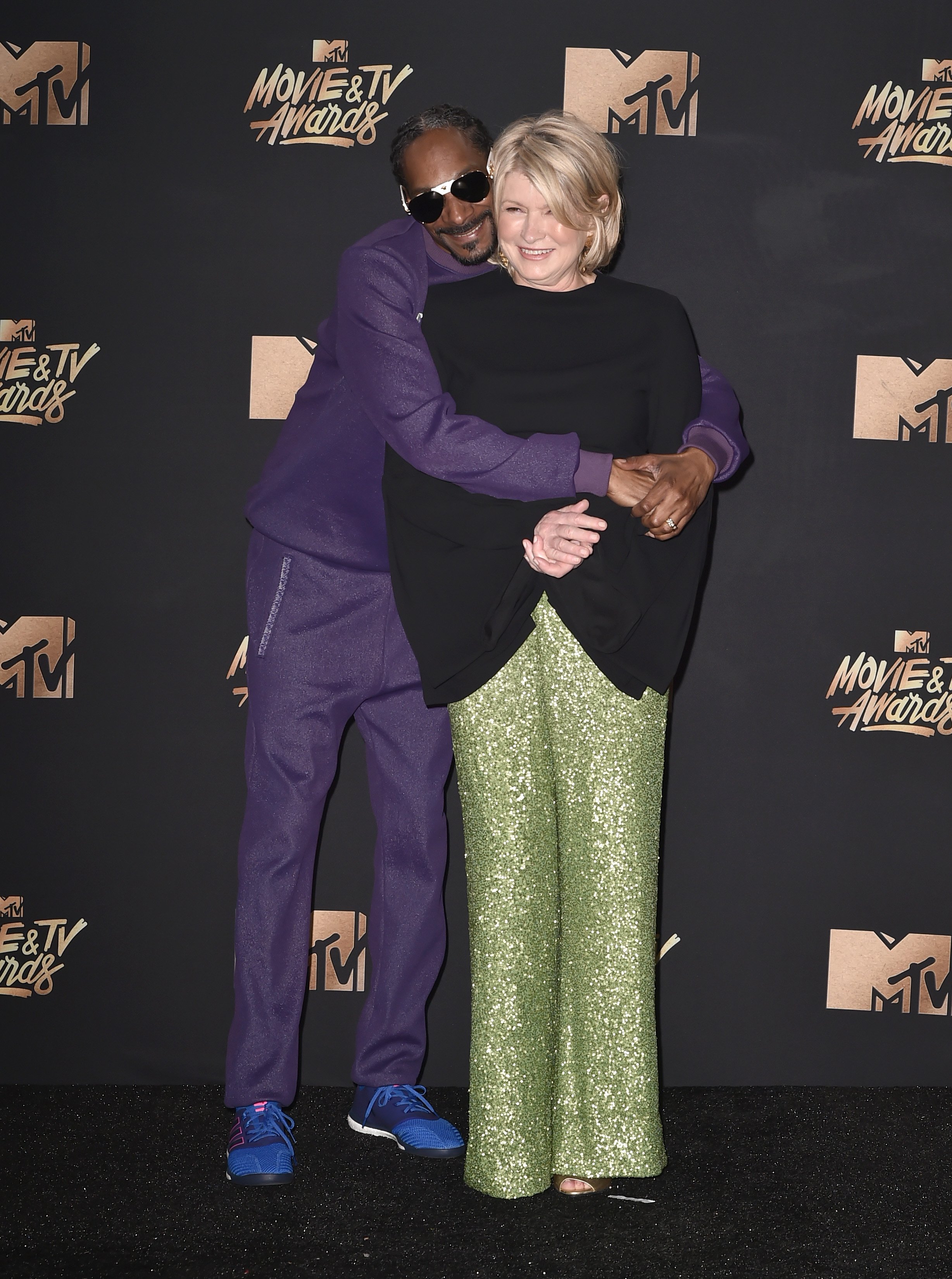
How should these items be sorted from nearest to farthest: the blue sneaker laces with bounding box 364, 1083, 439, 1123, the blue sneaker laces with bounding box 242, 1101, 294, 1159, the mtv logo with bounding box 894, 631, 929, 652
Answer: the blue sneaker laces with bounding box 242, 1101, 294, 1159, the blue sneaker laces with bounding box 364, 1083, 439, 1123, the mtv logo with bounding box 894, 631, 929, 652

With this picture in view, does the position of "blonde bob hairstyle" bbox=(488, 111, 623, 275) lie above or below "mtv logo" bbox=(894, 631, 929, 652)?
above

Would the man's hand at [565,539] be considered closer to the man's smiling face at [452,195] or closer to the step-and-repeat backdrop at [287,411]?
the man's smiling face at [452,195]

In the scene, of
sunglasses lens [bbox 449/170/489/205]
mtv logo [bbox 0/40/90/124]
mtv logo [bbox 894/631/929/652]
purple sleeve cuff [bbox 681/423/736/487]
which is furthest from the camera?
mtv logo [bbox 894/631/929/652]

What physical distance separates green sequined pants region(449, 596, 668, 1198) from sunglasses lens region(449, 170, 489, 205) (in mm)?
700

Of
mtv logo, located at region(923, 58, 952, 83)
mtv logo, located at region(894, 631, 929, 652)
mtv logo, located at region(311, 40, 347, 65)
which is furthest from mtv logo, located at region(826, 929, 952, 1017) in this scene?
mtv logo, located at region(311, 40, 347, 65)

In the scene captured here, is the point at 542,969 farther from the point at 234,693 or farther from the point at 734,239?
the point at 734,239

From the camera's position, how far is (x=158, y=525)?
236 centimetres

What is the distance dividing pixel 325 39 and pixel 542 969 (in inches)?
71.6

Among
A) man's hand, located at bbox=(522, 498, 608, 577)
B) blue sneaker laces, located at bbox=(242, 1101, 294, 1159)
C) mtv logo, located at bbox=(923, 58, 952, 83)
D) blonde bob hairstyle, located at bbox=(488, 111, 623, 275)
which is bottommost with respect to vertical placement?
blue sneaker laces, located at bbox=(242, 1101, 294, 1159)

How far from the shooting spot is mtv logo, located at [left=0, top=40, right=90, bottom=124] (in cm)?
228

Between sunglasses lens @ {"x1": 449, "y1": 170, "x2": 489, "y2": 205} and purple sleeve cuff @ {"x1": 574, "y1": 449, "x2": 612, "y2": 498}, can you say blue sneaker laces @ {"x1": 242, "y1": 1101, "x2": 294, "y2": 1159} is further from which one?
sunglasses lens @ {"x1": 449, "y1": 170, "x2": 489, "y2": 205}

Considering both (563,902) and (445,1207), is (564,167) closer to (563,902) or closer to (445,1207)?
(563,902)

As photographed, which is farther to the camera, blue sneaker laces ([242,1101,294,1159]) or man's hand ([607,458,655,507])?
blue sneaker laces ([242,1101,294,1159])

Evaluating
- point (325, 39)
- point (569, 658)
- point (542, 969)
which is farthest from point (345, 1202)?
point (325, 39)
